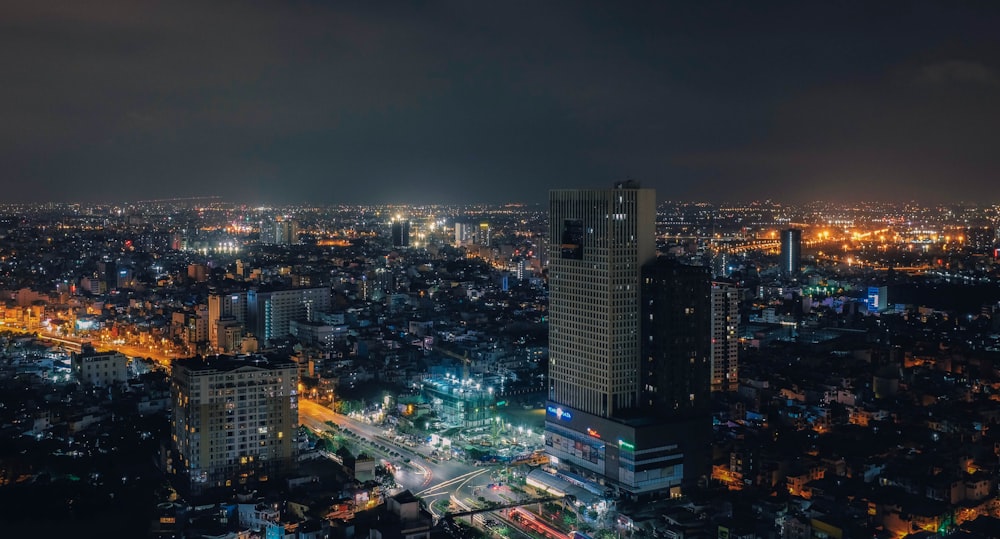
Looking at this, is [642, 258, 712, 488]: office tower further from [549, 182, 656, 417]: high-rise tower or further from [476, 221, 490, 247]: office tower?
[476, 221, 490, 247]: office tower

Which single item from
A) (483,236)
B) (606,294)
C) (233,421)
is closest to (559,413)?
(606,294)

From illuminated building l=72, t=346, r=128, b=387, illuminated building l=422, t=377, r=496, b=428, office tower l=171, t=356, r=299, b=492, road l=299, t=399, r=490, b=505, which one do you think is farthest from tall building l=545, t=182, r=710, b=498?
illuminated building l=72, t=346, r=128, b=387

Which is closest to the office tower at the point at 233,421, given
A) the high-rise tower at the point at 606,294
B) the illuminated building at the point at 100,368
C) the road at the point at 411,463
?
the road at the point at 411,463

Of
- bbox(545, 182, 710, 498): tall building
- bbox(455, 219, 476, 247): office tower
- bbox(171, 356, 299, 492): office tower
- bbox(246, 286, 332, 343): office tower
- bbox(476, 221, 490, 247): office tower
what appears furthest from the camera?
bbox(455, 219, 476, 247): office tower

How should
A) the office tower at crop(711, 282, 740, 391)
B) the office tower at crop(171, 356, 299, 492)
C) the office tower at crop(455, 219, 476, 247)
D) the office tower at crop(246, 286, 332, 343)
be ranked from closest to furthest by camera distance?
the office tower at crop(171, 356, 299, 492) < the office tower at crop(711, 282, 740, 391) < the office tower at crop(246, 286, 332, 343) < the office tower at crop(455, 219, 476, 247)

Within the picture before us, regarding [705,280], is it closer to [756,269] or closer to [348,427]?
[348,427]

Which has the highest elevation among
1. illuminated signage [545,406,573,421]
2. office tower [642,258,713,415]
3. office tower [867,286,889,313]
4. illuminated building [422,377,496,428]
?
office tower [642,258,713,415]

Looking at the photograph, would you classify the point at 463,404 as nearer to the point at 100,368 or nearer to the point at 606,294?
the point at 606,294
